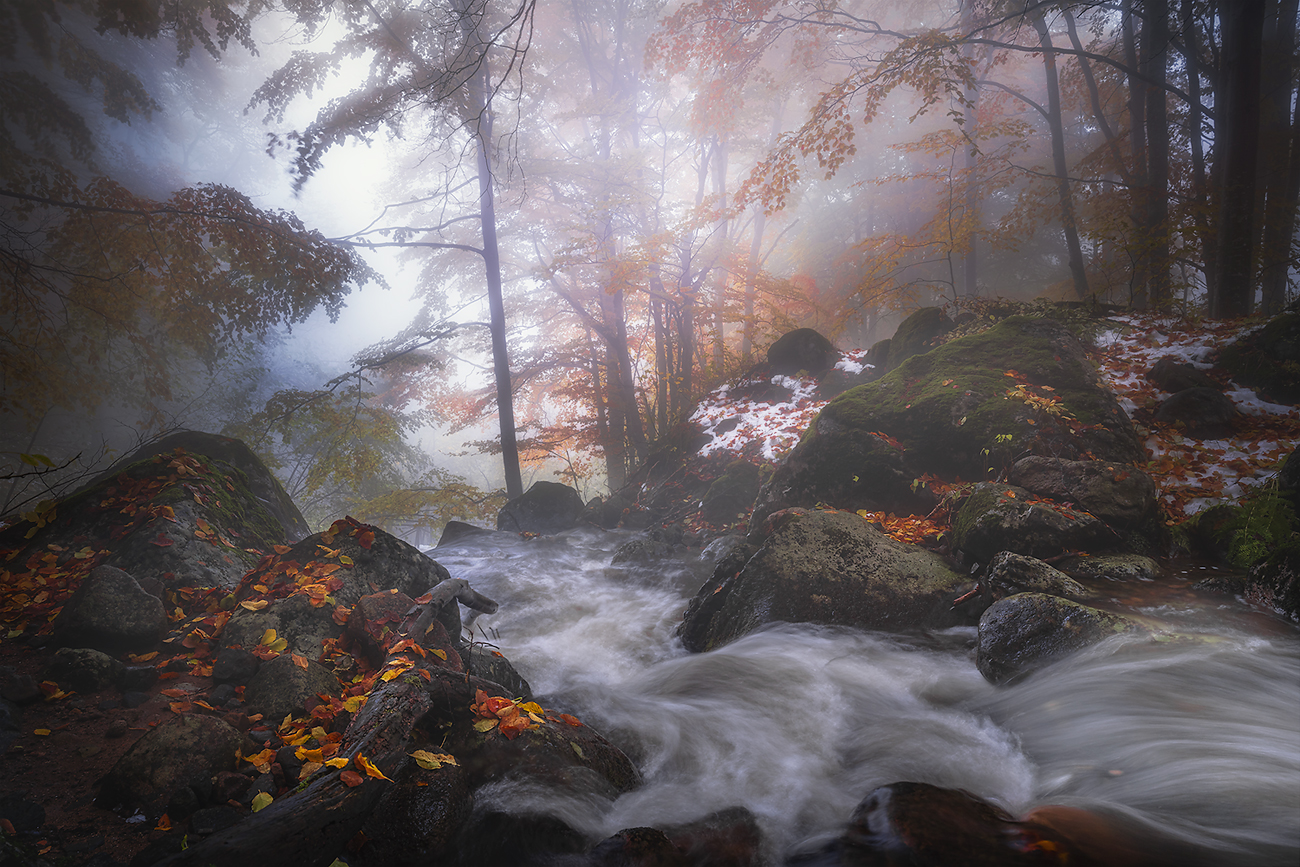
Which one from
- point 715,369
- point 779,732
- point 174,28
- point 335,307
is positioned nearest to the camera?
point 779,732

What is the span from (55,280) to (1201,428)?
13879mm

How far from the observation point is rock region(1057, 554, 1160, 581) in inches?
142

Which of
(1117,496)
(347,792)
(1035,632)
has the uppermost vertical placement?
(1117,496)

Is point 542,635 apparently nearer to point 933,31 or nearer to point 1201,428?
point 1201,428

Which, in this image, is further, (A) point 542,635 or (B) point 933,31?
(B) point 933,31

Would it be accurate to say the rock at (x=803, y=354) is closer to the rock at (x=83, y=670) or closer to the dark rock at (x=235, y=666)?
the dark rock at (x=235, y=666)

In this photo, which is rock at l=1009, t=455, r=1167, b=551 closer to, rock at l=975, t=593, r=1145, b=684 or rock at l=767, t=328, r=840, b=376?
rock at l=975, t=593, r=1145, b=684

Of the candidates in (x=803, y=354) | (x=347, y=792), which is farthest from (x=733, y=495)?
(x=347, y=792)

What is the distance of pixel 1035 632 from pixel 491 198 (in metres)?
10.9

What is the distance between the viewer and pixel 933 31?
6.41m

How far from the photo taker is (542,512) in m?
10.3

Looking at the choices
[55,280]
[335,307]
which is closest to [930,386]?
[335,307]

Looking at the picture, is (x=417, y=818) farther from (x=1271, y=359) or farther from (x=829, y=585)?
(x=1271, y=359)

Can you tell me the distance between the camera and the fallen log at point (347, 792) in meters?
1.41
